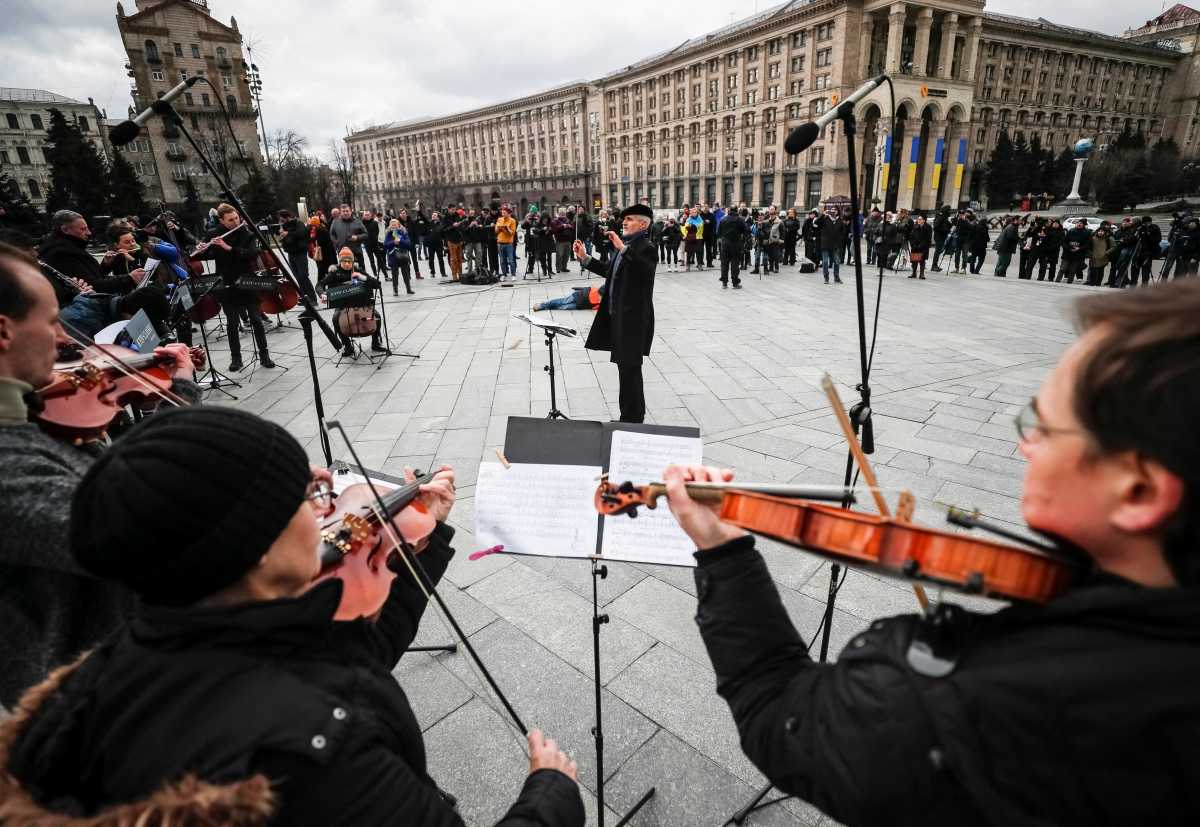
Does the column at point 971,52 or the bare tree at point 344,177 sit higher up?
the column at point 971,52

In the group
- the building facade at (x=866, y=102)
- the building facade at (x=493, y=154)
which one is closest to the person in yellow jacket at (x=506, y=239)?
the building facade at (x=866, y=102)

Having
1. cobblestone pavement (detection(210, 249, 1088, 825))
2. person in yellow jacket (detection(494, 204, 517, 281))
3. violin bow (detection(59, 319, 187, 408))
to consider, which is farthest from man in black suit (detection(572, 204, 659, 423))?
person in yellow jacket (detection(494, 204, 517, 281))

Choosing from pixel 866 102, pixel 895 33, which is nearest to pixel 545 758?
pixel 866 102

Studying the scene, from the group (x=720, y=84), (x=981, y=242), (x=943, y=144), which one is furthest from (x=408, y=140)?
(x=981, y=242)

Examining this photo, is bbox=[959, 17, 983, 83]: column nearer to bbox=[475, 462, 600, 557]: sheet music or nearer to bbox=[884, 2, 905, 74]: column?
bbox=[884, 2, 905, 74]: column

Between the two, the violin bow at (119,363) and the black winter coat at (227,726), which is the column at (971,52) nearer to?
the violin bow at (119,363)

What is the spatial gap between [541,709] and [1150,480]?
87.1 inches

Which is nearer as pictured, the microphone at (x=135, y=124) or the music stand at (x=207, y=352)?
the microphone at (x=135, y=124)

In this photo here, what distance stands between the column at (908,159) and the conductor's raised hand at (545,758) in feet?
185

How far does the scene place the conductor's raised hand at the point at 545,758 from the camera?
1.24 metres

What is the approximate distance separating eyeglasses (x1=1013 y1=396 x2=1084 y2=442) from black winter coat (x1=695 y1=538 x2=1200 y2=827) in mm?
210

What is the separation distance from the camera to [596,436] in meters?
1.94

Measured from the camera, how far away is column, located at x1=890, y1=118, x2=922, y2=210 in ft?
160

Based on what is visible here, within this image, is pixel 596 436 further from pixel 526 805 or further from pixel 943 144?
pixel 943 144
